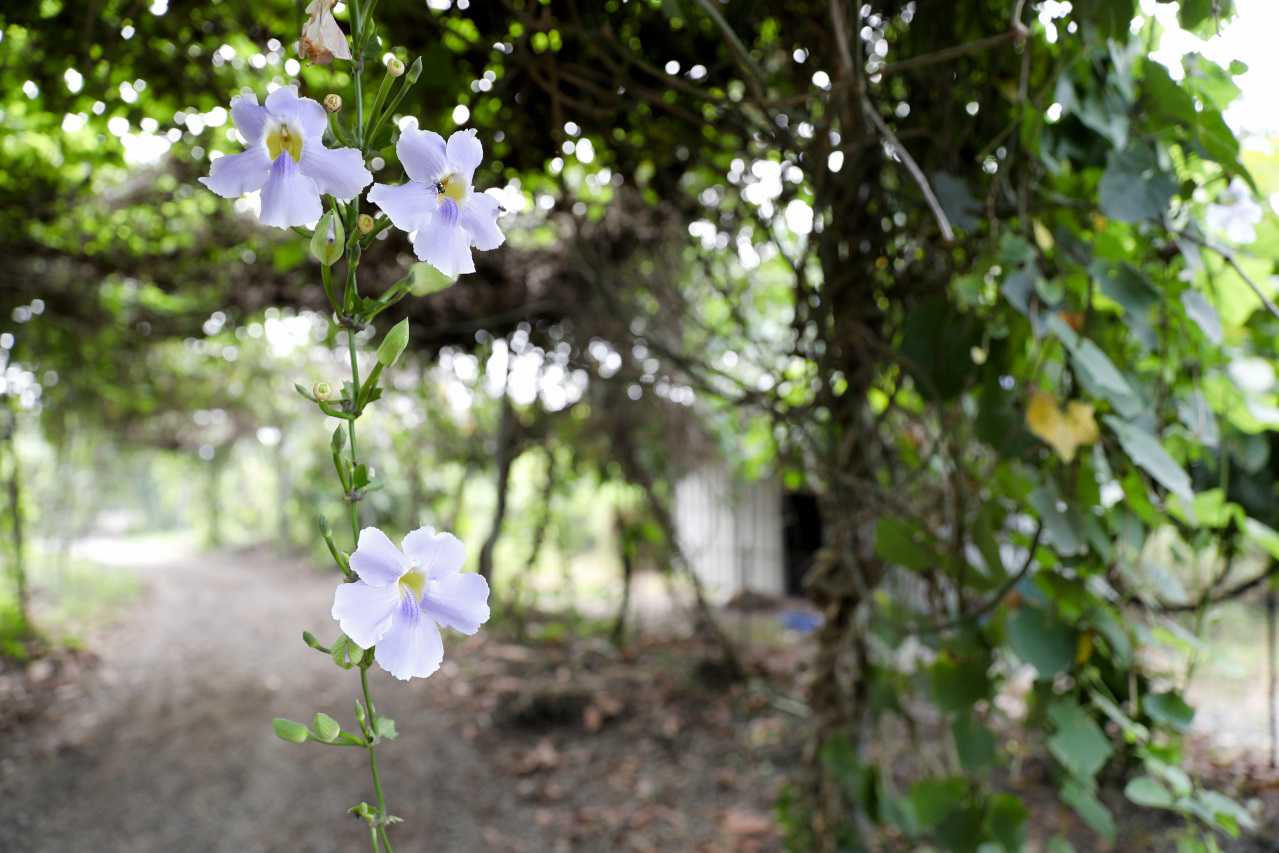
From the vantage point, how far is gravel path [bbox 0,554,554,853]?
2488mm

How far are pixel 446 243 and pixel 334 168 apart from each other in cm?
6

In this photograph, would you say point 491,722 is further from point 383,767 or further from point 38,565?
point 38,565

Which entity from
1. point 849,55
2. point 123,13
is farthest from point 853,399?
point 123,13

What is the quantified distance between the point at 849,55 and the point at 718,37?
60 cm

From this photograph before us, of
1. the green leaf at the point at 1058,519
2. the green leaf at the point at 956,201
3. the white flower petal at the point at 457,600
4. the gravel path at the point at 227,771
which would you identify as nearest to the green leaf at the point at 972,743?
the green leaf at the point at 1058,519

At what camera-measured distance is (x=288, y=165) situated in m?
0.36

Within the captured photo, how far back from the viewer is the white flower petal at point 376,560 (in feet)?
1.12

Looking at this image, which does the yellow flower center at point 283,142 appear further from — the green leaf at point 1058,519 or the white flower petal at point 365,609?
the green leaf at point 1058,519

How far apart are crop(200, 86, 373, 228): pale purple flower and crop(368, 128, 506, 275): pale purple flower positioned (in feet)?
0.07

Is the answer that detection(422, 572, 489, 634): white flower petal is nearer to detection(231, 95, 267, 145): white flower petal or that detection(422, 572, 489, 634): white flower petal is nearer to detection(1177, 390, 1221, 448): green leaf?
detection(231, 95, 267, 145): white flower petal

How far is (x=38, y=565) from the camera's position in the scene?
856cm

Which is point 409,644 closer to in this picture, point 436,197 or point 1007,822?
point 436,197

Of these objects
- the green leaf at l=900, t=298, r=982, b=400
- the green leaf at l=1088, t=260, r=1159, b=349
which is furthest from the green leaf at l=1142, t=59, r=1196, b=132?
the green leaf at l=900, t=298, r=982, b=400

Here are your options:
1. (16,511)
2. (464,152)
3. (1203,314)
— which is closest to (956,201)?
(1203,314)
